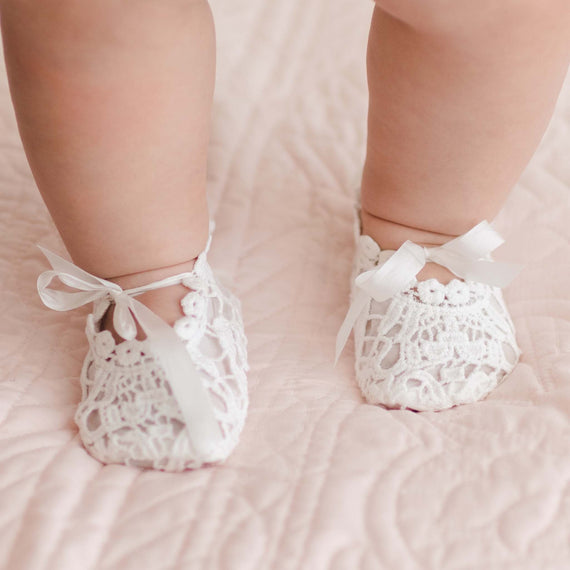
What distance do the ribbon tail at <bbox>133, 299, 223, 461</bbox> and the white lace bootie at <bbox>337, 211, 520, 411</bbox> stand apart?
13 centimetres

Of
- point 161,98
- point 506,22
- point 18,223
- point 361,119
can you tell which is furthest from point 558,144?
point 18,223

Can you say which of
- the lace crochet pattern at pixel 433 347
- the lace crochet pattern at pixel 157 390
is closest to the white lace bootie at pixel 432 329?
the lace crochet pattern at pixel 433 347

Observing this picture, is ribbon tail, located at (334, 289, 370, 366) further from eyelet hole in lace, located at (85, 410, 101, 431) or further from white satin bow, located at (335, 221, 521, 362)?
eyelet hole in lace, located at (85, 410, 101, 431)

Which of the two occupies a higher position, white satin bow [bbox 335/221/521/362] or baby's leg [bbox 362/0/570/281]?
baby's leg [bbox 362/0/570/281]

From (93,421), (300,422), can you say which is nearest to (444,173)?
(300,422)

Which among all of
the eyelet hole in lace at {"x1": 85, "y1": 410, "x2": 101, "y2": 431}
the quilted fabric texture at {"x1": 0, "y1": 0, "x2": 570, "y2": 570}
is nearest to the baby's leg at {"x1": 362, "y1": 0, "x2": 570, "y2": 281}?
the quilted fabric texture at {"x1": 0, "y1": 0, "x2": 570, "y2": 570}

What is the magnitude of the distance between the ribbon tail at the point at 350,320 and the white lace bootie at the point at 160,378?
8 cm

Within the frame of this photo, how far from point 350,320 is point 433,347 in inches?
2.8

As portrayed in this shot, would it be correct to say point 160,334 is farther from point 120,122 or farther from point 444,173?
point 444,173

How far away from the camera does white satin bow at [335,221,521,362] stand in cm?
62

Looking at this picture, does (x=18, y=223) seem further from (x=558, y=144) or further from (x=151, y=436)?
(x=558, y=144)

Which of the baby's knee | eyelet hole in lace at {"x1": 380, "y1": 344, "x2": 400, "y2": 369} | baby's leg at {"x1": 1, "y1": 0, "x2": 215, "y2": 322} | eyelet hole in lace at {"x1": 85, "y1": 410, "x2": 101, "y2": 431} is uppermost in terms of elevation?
the baby's knee

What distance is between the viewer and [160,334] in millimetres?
572

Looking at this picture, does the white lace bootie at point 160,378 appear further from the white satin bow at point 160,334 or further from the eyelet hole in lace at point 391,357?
the eyelet hole in lace at point 391,357
